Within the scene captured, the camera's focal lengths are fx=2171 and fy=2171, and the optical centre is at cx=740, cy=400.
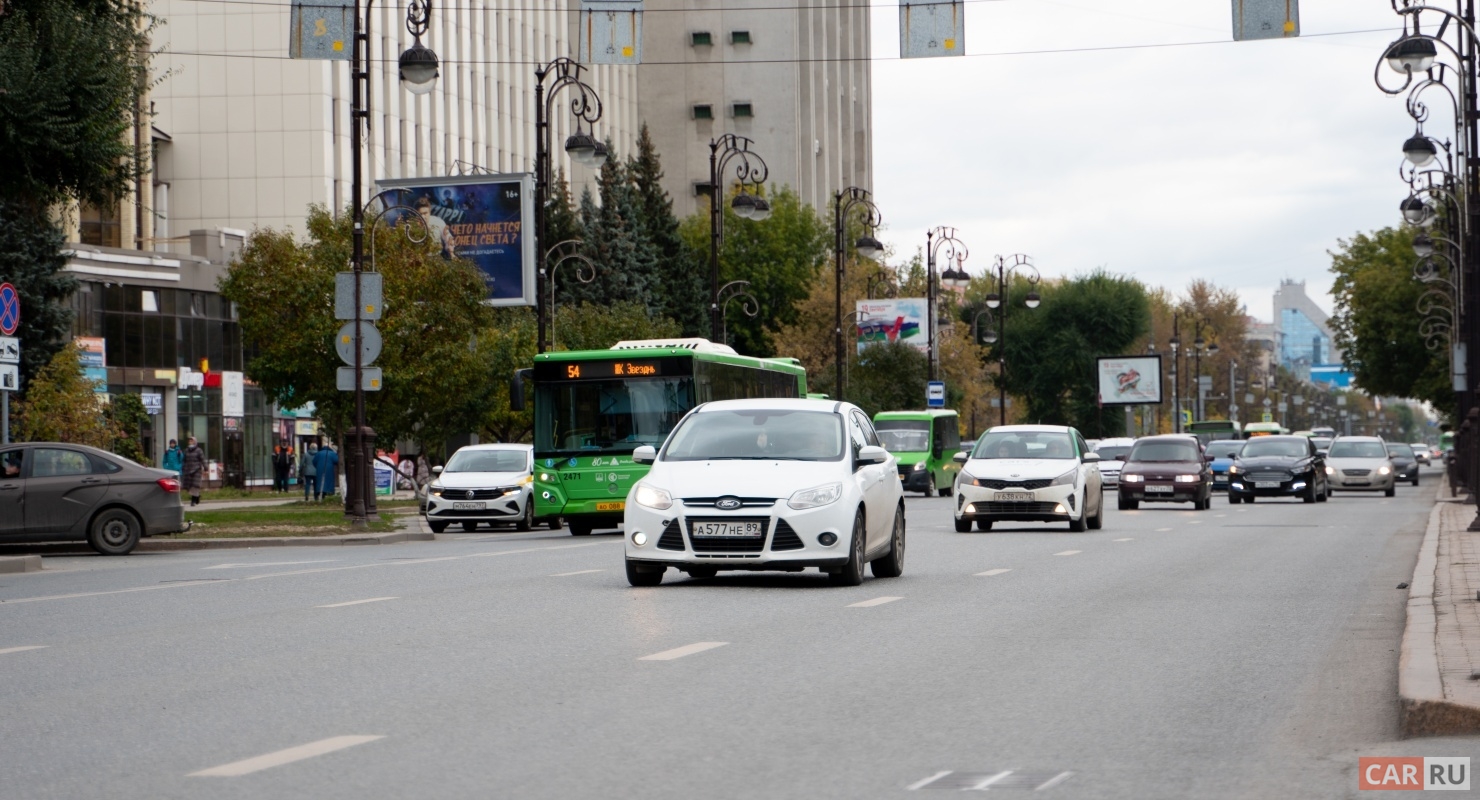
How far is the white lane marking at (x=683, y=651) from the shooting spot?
1180cm

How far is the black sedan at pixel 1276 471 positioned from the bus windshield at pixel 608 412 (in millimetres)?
19068

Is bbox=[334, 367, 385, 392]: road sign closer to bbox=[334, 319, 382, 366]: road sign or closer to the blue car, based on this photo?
bbox=[334, 319, 382, 366]: road sign

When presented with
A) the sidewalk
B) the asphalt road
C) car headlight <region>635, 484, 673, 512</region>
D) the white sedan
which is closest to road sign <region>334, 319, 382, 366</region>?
the white sedan

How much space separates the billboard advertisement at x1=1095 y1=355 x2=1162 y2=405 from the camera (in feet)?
362

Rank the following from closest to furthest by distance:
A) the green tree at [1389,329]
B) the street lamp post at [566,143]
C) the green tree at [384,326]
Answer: the street lamp post at [566,143] < the green tree at [384,326] < the green tree at [1389,329]

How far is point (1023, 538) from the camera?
29.0 m

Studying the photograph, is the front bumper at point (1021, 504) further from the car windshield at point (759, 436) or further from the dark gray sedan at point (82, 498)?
the car windshield at point (759, 436)

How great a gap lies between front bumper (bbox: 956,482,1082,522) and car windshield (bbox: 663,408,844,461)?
12065mm

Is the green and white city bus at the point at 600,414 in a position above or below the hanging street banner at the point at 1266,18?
below

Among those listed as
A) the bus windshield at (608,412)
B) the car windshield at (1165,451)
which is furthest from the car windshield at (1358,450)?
the bus windshield at (608,412)

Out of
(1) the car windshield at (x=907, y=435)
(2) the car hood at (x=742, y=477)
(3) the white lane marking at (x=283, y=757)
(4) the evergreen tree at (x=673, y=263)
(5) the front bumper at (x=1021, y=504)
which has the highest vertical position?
(4) the evergreen tree at (x=673, y=263)

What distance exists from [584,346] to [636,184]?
40469 millimetres

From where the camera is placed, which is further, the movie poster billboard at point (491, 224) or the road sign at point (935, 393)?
the road sign at point (935, 393)

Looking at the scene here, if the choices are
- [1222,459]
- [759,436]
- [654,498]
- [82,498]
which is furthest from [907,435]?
[654,498]
